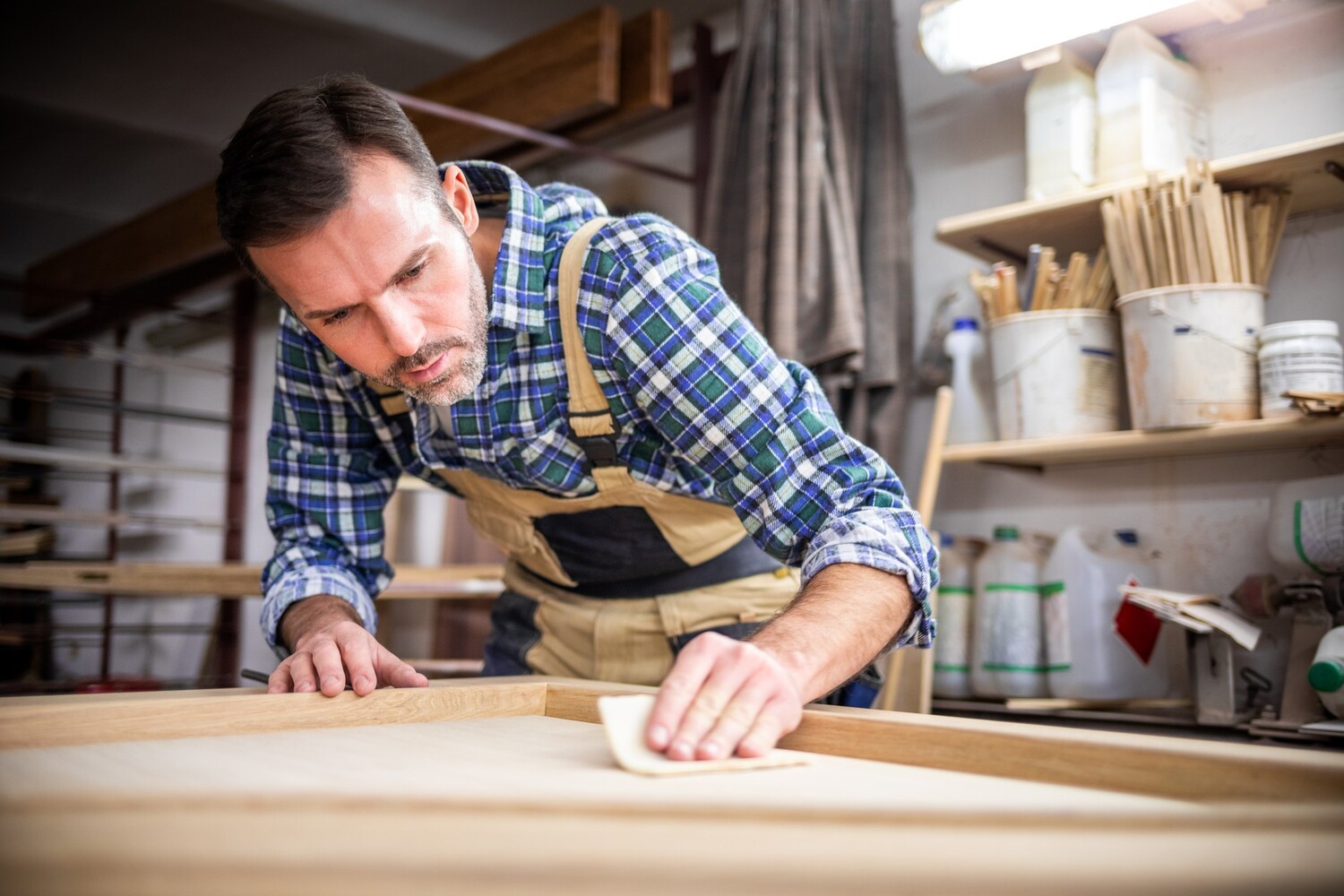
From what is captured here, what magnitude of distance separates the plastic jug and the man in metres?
1.05

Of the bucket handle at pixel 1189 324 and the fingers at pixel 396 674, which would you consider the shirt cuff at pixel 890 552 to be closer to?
the fingers at pixel 396 674

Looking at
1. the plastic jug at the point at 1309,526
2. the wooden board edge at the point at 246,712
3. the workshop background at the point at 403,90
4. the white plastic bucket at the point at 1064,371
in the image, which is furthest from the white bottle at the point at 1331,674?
the wooden board edge at the point at 246,712

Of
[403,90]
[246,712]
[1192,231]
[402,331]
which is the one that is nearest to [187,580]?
[402,331]

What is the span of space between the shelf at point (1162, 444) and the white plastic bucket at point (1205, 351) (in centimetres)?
4

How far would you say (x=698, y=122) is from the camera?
3400 millimetres

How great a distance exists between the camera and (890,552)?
1.02m

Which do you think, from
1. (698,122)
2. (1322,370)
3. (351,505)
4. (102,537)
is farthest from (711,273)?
(102,537)

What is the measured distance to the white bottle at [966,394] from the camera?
259cm

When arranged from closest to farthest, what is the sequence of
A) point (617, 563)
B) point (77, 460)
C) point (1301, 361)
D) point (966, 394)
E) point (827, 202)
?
point (617, 563) < point (1301, 361) < point (966, 394) < point (827, 202) < point (77, 460)

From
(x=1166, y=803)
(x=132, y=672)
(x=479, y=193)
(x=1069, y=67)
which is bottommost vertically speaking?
(x=132, y=672)

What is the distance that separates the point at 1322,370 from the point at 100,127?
5196mm

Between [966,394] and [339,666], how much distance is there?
6.21 feet

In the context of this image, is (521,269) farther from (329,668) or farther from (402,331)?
(329,668)

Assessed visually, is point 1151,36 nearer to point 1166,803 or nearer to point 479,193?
point 479,193
